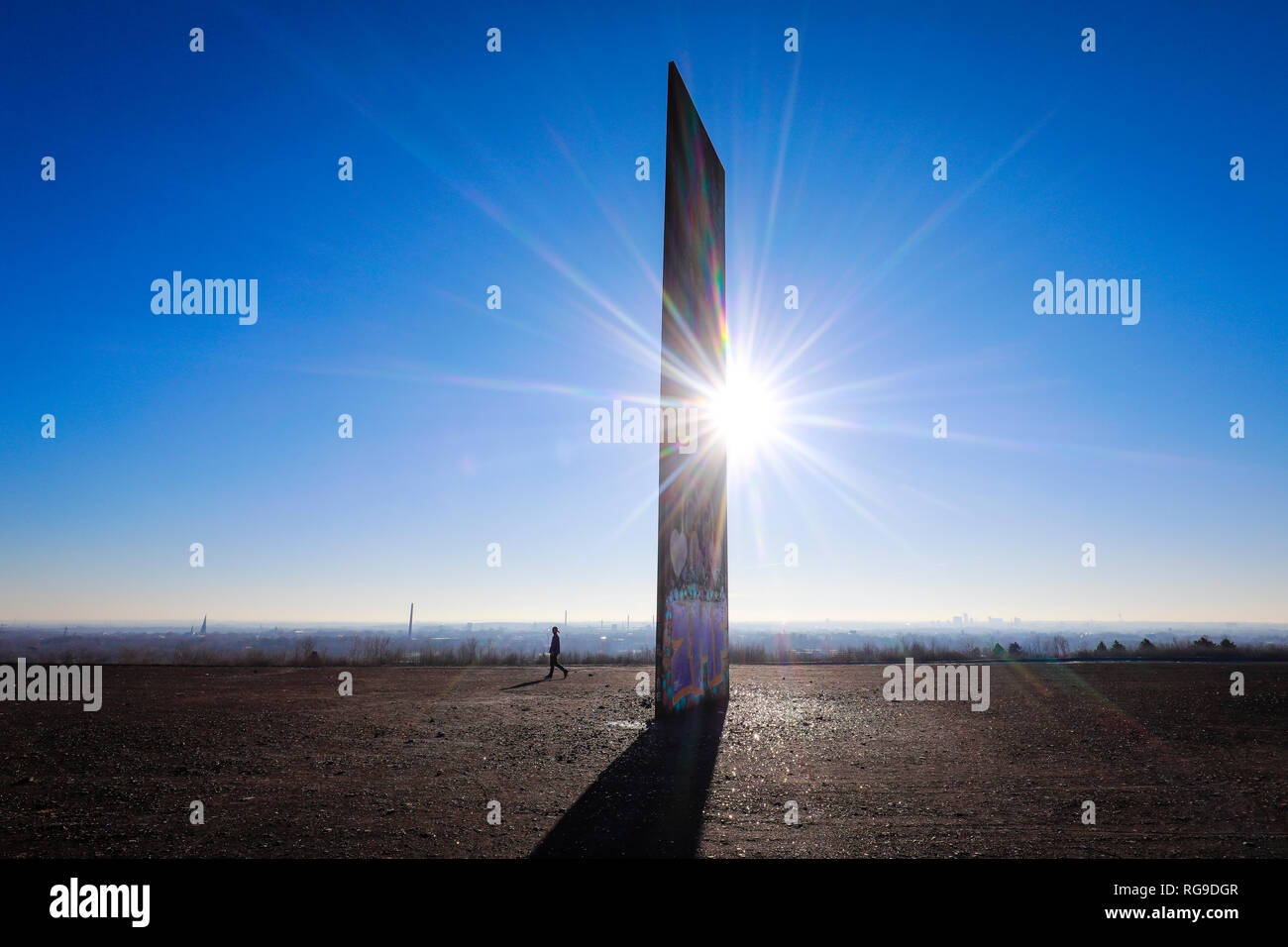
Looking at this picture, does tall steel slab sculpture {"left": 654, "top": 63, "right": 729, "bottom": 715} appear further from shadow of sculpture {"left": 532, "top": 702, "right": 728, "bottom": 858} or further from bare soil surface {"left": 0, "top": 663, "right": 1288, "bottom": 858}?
shadow of sculpture {"left": 532, "top": 702, "right": 728, "bottom": 858}

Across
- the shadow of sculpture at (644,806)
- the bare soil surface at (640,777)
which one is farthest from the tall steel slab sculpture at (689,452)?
the shadow of sculpture at (644,806)

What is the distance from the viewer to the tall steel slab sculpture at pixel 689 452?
1320 cm

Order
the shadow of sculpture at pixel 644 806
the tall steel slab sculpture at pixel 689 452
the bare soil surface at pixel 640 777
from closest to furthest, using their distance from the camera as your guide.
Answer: the shadow of sculpture at pixel 644 806
the bare soil surface at pixel 640 777
the tall steel slab sculpture at pixel 689 452

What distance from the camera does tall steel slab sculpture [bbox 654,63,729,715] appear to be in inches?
520

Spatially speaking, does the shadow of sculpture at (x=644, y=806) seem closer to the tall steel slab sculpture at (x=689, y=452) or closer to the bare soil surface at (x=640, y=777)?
the bare soil surface at (x=640, y=777)

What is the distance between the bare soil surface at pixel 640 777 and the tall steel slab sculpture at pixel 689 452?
1137 millimetres

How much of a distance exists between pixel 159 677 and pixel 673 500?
48.0 ft

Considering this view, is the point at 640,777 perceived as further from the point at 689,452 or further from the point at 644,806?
the point at 689,452

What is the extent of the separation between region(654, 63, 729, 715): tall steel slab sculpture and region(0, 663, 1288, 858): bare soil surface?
3.73 ft

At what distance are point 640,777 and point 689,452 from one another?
24.6 feet

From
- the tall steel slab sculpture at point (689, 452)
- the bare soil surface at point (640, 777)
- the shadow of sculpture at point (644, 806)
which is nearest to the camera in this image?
the shadow of sculpture at point (644, 806)

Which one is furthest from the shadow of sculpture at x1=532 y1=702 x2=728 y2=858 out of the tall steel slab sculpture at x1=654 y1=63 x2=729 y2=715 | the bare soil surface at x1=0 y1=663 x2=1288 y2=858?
the tall steel slab sculpture at x1=654 y1=63 x2=729 y2=715
